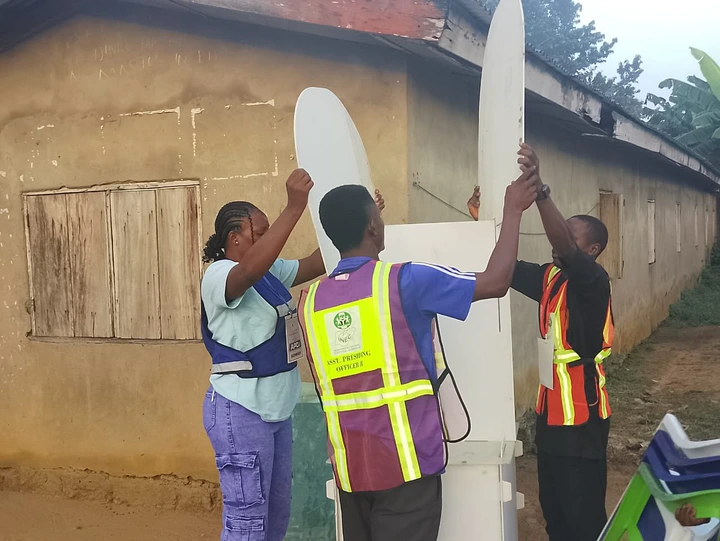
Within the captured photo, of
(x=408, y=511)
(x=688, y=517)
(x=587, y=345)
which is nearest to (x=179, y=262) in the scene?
(x=587, y=345)

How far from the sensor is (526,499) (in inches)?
166

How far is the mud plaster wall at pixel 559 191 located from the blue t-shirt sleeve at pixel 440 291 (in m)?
1.74

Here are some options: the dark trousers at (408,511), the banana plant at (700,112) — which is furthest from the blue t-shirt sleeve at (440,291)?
the banana plant at (700,112)

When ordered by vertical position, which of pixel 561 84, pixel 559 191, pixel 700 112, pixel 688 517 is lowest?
pixel 688 517

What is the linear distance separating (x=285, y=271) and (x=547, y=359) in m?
1.18

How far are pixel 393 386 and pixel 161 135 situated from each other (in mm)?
2999

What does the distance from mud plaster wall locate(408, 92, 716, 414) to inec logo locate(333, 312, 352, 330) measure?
1.76 m

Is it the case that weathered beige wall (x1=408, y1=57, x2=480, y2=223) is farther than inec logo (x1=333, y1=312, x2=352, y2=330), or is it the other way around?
weathered beige wall (x1=408, y1=57, x2=480, y2=223)

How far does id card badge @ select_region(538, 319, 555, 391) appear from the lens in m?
2.71

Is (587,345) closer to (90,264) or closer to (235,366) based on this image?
(235,366)

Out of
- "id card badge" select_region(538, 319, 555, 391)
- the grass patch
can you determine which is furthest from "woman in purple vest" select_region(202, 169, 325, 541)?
the grass patch

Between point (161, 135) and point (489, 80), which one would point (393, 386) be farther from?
point (161, 135)

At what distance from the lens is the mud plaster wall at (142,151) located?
12.3ft

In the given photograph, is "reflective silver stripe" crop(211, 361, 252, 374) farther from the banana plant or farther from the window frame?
the banana plant
